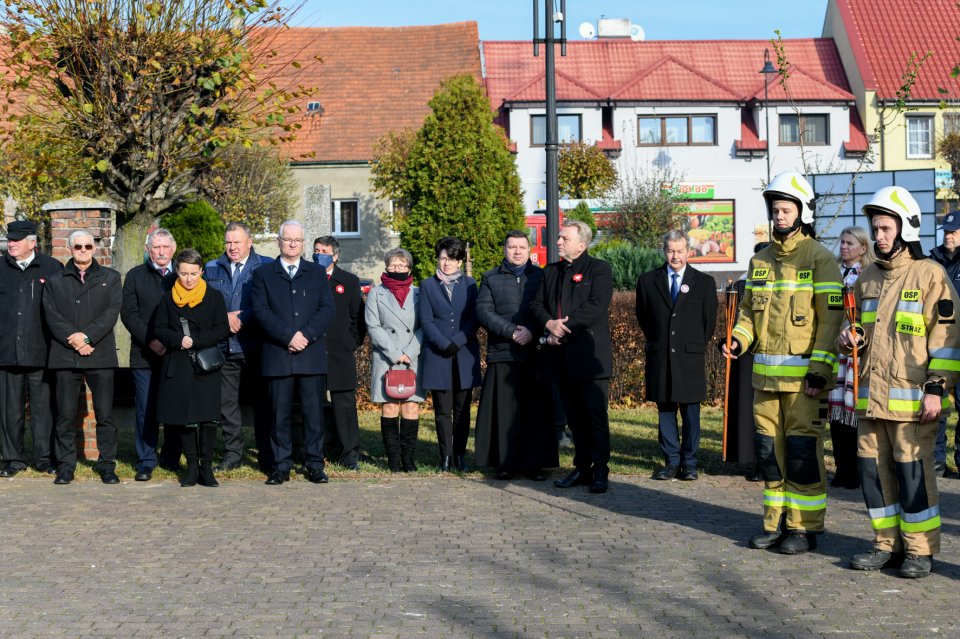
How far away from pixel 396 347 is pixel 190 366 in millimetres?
1808

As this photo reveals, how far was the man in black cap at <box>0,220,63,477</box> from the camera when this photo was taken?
1040 centimetres

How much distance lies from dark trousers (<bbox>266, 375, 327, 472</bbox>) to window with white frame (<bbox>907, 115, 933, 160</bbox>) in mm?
42535

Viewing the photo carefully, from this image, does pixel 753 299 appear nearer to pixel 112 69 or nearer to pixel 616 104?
pixel 112 69

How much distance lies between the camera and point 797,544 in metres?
7.29

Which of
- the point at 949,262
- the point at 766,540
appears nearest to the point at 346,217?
the point at 949,262

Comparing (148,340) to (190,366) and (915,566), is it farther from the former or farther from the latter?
(915,566)

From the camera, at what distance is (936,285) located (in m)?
6.78

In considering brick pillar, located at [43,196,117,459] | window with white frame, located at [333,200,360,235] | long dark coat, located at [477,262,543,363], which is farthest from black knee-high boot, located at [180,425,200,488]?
window with white frame, located at [333,200,360,235]

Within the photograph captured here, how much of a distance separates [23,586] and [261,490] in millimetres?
3251

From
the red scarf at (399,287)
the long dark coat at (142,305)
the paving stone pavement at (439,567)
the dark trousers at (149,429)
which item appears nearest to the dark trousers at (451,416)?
the red scarf at (399,287)

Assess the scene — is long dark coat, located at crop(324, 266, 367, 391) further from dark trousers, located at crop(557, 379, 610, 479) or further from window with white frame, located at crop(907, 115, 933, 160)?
window with white frame, located at crop(907, 115, 933, 160)

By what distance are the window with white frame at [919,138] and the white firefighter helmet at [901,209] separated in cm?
4394

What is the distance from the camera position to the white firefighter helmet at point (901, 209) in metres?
6.84

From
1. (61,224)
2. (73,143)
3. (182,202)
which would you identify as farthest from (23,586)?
(182,202)
